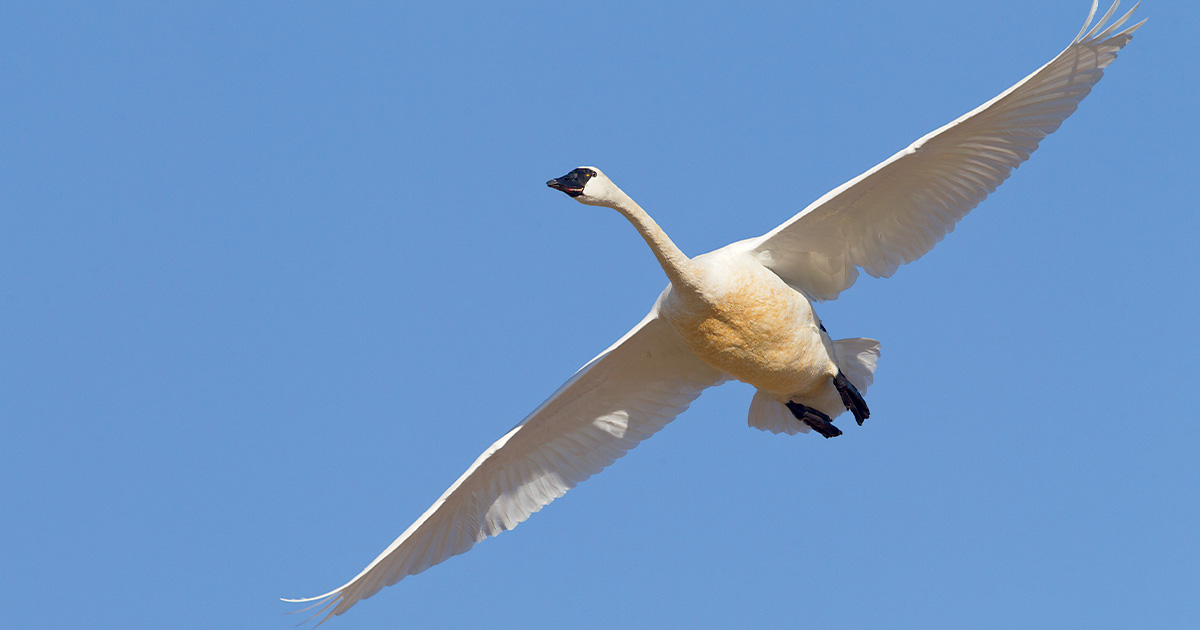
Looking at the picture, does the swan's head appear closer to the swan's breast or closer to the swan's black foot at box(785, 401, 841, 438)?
the swan's breast

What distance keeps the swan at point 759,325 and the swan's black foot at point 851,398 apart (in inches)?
0.5

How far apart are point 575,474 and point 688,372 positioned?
4.46 ft

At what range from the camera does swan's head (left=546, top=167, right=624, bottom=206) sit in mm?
11742

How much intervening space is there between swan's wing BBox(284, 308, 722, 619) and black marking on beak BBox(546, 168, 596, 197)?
1.83 m

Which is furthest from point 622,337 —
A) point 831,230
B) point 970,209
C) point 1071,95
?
point 1071,95

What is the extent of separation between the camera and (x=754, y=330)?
12344 millimetres

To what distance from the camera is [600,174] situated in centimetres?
1199

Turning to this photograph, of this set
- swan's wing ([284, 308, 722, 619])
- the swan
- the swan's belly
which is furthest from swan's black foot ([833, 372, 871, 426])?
swan's wing ([284, 308, 722, 619])

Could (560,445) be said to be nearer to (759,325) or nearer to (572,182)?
(759,325)

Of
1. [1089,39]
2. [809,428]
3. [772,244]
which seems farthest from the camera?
[809,428]

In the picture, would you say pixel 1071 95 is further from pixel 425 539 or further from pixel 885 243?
pixel 425 539

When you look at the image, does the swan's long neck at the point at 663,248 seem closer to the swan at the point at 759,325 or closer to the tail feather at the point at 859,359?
the swan at the point at 759,325

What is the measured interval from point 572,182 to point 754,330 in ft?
6.33

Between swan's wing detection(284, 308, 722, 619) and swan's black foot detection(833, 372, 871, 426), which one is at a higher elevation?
swan's wing detection(284, 308, 722, 619)
